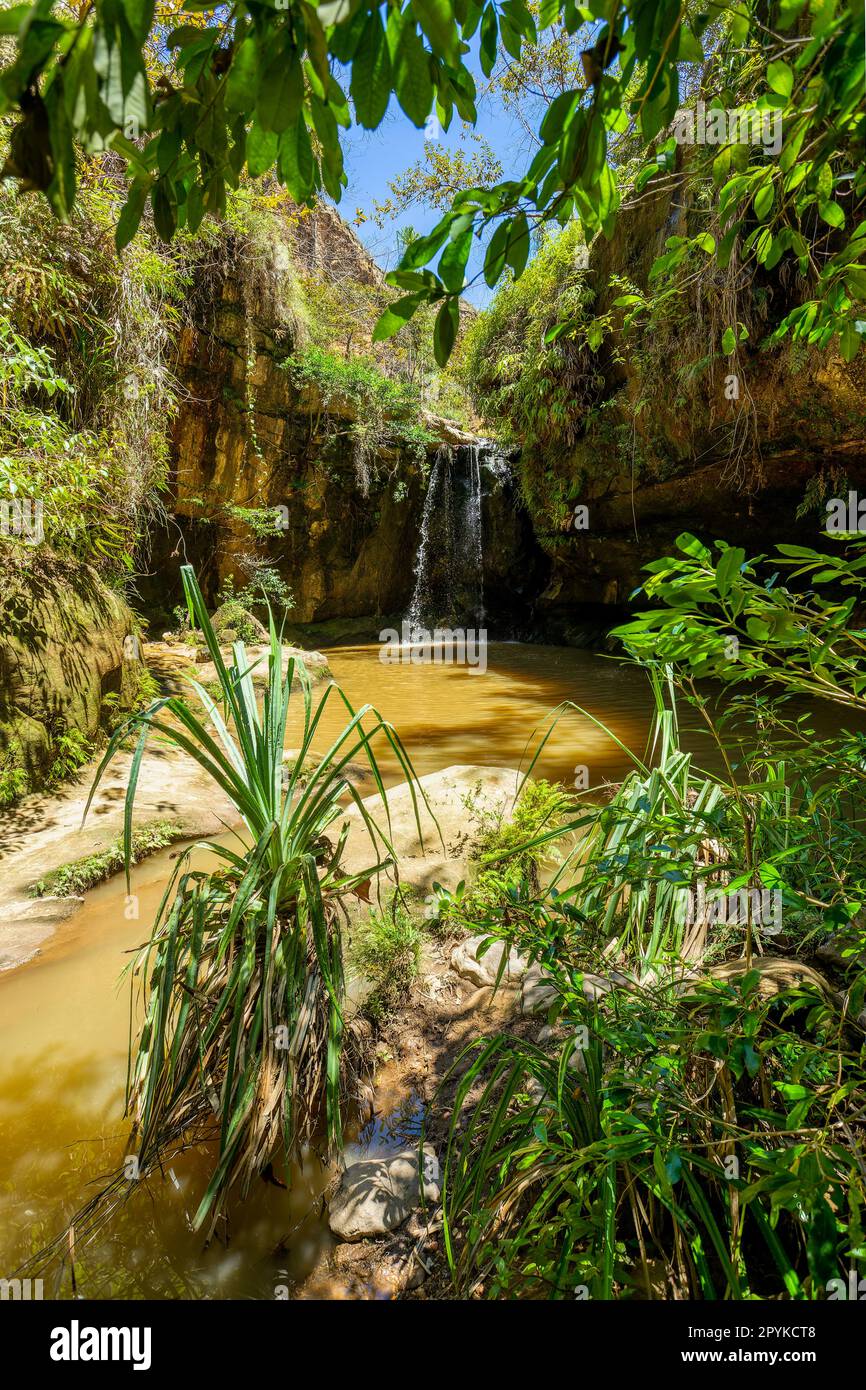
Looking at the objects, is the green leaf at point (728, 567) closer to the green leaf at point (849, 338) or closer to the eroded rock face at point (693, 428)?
the green leaf at point (849, 338)

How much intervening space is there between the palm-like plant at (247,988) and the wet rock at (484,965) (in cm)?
53

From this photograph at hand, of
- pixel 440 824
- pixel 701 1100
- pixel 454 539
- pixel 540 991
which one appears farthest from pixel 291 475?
pixel 701 1100

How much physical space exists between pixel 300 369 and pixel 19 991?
30.7 ft

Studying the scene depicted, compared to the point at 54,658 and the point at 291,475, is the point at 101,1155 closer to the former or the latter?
the point at 54,658

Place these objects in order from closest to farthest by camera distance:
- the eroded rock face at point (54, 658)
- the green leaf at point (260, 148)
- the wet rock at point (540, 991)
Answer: the green leaf at point (260, 148), the wet rock at point (540, 991), the eroded rock face at point (54, 658)

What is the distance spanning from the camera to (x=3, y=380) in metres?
3.17

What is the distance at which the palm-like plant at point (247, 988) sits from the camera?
130cm

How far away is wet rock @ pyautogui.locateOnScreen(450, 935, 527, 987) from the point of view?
6.38ft

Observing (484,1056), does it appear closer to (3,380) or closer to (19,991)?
(19,991)

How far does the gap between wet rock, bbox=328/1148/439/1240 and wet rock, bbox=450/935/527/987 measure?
570mm

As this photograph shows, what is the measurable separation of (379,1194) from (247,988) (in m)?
0.53

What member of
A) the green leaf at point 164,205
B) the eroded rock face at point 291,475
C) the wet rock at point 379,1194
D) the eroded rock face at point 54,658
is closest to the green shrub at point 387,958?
the wet rock at point 379,1194

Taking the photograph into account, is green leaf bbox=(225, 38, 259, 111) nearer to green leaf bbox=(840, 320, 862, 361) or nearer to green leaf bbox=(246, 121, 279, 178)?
green leaf bbox=(246, 121, 279, 178)

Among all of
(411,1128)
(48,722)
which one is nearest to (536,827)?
(411,1128)
